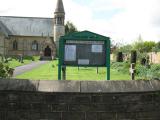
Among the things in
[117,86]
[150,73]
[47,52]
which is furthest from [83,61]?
[47,52]

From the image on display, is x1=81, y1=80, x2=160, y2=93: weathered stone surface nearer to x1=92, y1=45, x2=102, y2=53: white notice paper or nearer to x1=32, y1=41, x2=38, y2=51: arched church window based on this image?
x1=92, y1=45, x2=102, y2=53: white notice paper

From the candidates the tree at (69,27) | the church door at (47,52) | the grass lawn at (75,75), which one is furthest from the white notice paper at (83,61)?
the tree at (69,27)

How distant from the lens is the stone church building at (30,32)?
88.4 m

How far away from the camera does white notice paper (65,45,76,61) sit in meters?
8.78

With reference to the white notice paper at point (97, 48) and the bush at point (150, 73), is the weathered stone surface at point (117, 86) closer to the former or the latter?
the white notice paper at point (97, 48)

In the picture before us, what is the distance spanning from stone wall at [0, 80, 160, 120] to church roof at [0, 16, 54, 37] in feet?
278

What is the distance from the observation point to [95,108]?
18.2ft

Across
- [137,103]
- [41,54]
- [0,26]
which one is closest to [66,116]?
[137,103]

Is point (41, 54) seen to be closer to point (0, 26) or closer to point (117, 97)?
point (0, 26)

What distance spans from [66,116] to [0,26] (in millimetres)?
82953

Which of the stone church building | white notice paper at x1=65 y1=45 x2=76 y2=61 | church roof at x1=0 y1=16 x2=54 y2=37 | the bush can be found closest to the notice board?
white notice paper at x1=65 y1=45 x2=76 y2=61

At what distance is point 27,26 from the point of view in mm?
89938

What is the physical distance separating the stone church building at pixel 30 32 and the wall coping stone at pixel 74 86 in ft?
266

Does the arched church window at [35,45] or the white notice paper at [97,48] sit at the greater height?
the arched church window at [35,45]
